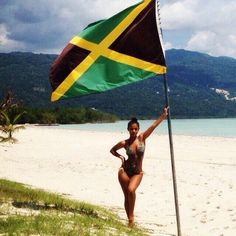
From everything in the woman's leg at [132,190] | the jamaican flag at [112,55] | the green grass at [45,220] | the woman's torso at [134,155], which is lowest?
the green grass at [45,220]

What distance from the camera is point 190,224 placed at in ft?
35.3

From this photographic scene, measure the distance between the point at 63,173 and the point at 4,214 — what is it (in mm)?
13003

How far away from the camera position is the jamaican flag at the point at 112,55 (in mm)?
8320

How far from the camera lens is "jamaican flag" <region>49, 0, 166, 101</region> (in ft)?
Result: 27.3

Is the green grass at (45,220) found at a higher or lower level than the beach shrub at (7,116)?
lower

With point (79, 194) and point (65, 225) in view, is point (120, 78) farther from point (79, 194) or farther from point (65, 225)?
point (79, 194)

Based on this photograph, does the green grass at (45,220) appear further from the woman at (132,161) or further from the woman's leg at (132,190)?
the woman at (132,161)

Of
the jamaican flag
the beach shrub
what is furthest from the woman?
the beach shrub

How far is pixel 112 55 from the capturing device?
8445mm

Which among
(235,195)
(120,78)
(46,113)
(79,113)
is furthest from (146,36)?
(79,113)

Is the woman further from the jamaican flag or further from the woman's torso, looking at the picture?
the jamaican flag

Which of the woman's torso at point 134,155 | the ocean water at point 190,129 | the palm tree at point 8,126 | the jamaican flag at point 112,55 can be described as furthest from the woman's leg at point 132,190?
the ocean water at point 190,129

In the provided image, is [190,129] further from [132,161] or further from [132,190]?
[132,190]

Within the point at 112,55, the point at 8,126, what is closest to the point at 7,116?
the point at 8,126
